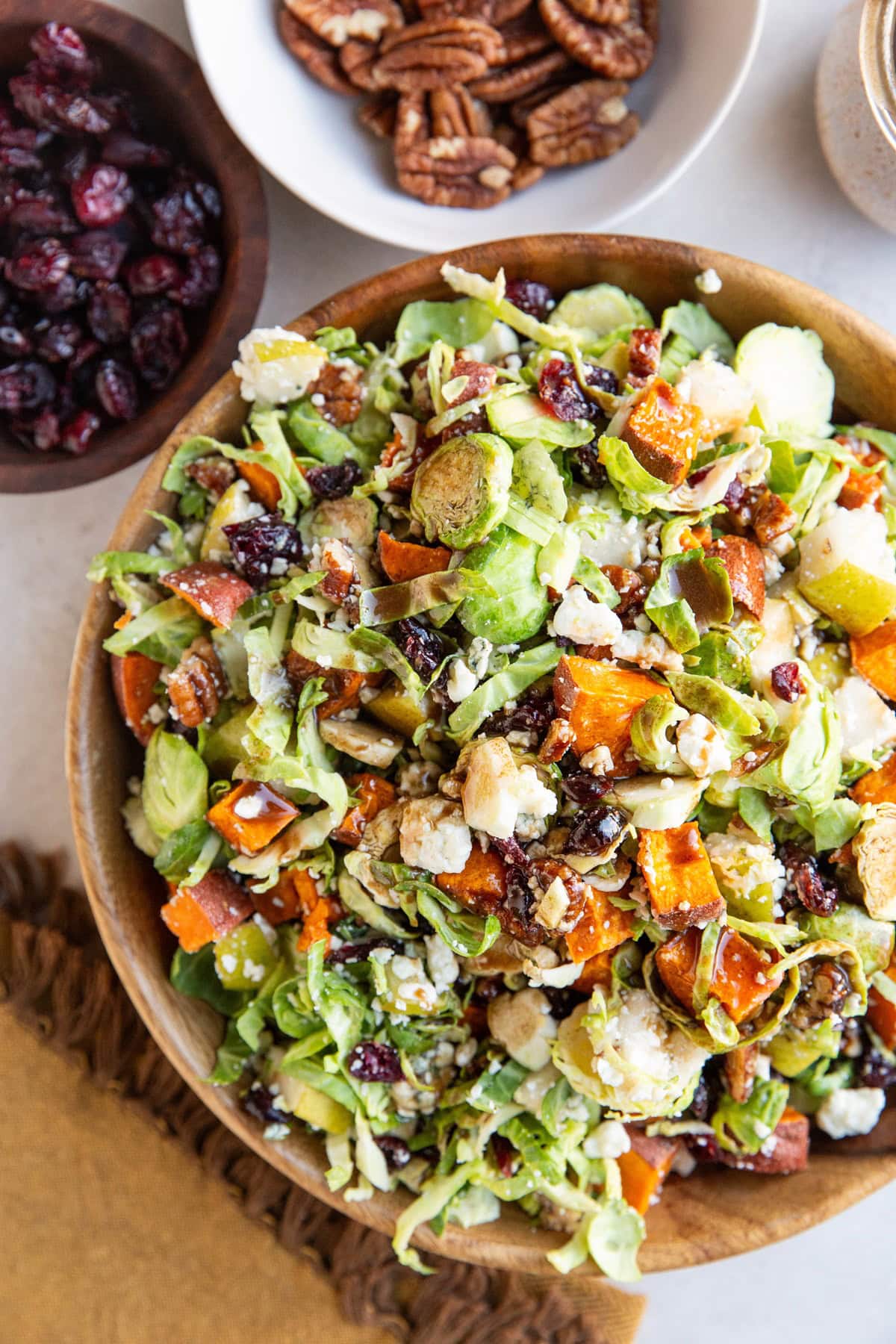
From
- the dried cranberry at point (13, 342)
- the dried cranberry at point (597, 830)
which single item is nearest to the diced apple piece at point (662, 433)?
the dried cranberry at point (597, 830)

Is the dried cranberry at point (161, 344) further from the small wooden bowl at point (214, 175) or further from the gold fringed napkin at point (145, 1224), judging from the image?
the gold fringed napkin at point (145, 1224)

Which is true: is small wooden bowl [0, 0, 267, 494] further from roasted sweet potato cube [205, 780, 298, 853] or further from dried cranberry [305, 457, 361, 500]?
roasted sweet potato cube [205, 780, 298, 853]

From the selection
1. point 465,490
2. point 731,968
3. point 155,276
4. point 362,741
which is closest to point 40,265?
point 155,276

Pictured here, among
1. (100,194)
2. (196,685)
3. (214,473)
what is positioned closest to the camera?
(196,685)

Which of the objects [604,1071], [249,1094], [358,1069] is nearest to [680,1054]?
[604,1071]

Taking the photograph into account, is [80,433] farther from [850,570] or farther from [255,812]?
[850,570]

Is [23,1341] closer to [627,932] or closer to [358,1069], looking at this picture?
[358,1069]
